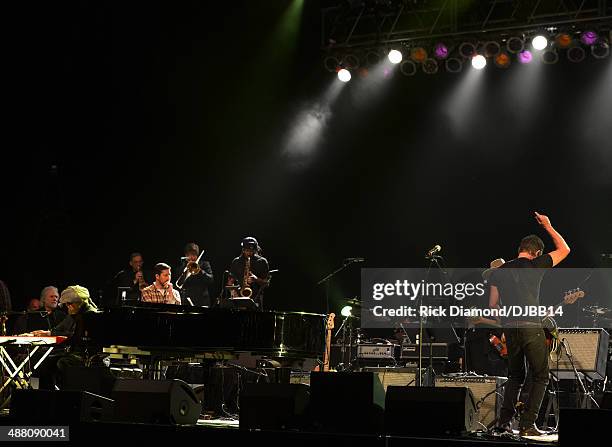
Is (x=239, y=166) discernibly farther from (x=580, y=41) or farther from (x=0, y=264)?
(x=580, y=41)

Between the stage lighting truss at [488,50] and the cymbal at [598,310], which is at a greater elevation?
the stage lighting truss at [488,50]

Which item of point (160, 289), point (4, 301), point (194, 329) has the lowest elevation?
point (194, 329)

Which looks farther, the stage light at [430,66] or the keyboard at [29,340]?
the stage light at [430,66]

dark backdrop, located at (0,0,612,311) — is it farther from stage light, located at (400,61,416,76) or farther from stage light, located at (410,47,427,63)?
stage light, located at (410,47,427,63)

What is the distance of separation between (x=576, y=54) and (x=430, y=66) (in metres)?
1.96

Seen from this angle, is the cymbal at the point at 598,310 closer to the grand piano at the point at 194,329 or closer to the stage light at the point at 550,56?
the stage light at the point at 550,56

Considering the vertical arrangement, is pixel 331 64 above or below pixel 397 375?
above

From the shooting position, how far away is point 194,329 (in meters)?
7.64

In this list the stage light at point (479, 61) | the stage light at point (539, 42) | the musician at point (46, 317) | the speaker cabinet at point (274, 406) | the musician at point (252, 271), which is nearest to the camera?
the speaker cabinet at point (274, 406)

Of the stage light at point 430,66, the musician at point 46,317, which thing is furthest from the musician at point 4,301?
the stage light at point 430,66

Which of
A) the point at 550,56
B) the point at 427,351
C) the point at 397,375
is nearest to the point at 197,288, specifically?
the point at 397,375

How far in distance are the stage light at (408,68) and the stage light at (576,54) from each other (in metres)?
2.13

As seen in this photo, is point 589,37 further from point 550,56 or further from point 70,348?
point 70,348

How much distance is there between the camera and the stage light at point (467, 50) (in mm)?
11594
